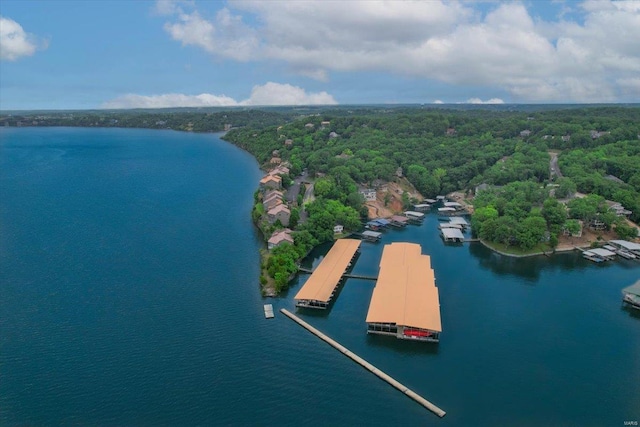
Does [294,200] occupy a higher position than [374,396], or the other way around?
[294,200]

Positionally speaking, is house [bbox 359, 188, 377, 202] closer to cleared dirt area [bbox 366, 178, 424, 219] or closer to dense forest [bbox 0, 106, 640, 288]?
cleared dirt area [bbox 366, 178, 424, 219]

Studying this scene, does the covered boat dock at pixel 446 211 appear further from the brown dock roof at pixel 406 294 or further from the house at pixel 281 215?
the house at pixel 281 215

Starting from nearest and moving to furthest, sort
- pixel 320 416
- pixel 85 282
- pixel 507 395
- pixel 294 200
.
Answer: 1. pixel 320 416
2. pixel 507 395
3. pixel 85 282
4. pixel 294 200

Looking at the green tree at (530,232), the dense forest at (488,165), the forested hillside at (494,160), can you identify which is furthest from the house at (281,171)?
the green tree at (530,232)

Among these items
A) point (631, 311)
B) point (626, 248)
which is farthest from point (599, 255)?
point (631, 311)

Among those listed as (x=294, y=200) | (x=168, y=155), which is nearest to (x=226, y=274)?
(x=294, y=200)

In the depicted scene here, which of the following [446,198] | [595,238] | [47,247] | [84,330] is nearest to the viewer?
[84,330]

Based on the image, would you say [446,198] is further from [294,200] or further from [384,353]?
[384,353]

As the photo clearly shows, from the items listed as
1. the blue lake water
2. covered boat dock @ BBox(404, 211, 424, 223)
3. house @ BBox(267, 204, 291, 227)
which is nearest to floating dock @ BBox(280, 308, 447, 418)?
the blue lake water
